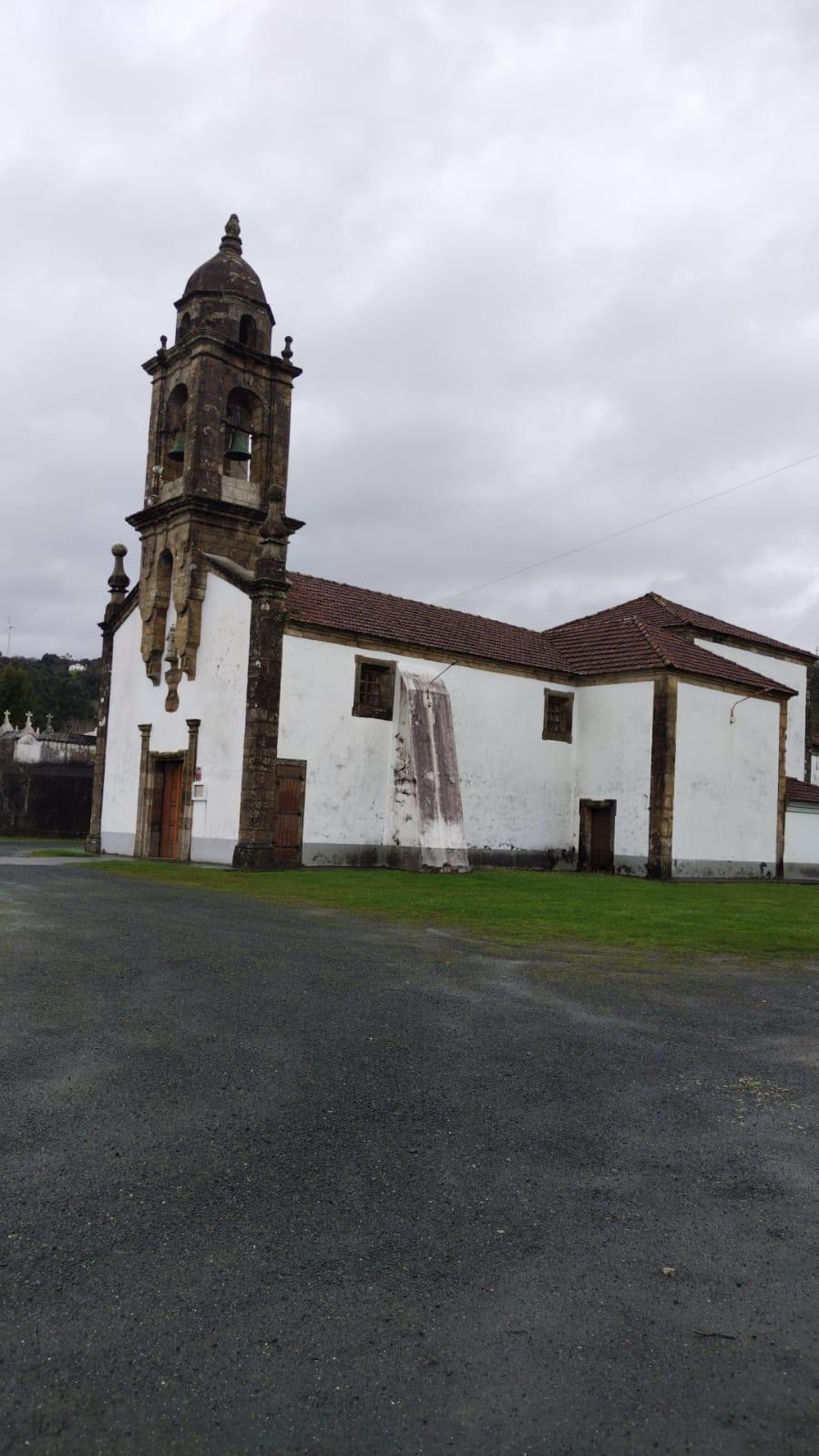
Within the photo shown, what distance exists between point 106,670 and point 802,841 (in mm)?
20837

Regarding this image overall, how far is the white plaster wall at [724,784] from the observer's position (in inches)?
1034

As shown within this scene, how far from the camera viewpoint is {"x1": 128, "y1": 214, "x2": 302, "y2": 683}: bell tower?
2400 centimetres

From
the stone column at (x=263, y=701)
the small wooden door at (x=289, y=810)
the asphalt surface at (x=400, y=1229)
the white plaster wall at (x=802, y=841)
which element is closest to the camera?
the asphalt surface at (x=400, y=1229)

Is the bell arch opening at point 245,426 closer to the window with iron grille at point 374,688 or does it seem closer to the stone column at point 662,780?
the window with iron grille at point 374,688

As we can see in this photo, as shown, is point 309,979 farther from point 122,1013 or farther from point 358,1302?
point 358,1302

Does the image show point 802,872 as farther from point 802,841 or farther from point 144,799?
point 144,799

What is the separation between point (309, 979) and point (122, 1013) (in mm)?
1879

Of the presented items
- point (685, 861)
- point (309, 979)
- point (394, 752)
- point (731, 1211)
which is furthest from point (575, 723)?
point (731, 1211)

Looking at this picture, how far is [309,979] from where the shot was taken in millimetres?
8086

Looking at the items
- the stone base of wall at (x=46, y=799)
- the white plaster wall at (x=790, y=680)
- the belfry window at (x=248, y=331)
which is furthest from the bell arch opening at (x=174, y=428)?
the white plaster wall at (x=790, y=680)

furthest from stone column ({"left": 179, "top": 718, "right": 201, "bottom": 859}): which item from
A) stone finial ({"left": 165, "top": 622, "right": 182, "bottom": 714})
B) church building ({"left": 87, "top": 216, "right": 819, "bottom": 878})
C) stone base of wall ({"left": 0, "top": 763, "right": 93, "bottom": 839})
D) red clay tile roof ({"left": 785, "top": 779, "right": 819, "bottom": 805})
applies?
red clay tile roof ({"left": 785, "top": 779, "right": 819, "bottom": 805})

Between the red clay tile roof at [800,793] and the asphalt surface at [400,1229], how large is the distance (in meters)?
24.3

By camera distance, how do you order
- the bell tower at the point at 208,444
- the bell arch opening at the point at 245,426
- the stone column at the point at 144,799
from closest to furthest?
the bell tower at the point at 208,444 < the bell arch opening at the point at 245,426 < the stone column at the point at 144,799

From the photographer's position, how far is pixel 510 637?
2936 cm
